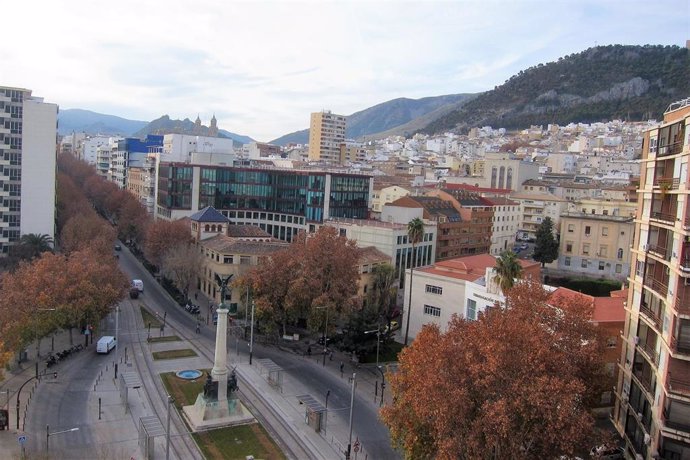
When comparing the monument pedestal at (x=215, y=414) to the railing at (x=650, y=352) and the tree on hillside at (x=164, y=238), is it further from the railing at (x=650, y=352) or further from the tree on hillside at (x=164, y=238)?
the tree on hillside at (x=164, y=238)

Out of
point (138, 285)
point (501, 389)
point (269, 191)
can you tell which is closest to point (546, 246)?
point (269, 191)

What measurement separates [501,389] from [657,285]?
10.9 metres

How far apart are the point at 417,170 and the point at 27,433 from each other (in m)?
152

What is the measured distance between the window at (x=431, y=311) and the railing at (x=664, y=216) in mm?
26178

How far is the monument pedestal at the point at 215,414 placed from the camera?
1511 inches

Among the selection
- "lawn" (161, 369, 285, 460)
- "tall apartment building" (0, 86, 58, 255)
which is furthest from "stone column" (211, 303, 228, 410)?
"tall apartment building" (0, 86, 58, 255)

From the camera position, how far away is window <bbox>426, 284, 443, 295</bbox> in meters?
56.3

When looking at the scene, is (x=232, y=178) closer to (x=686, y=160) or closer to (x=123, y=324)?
(x=123, y=324)

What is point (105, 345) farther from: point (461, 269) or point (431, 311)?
point (461, 269)

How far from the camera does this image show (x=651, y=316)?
32.1 m


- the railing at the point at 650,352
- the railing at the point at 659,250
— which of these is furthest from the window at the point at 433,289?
the railing at the point at 659,250

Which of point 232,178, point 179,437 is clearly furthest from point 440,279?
point 232,178

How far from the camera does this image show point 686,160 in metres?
28.9

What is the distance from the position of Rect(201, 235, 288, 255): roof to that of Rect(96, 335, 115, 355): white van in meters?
20.2
